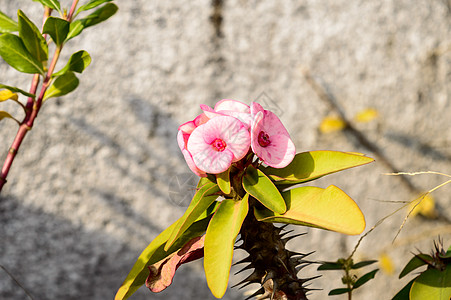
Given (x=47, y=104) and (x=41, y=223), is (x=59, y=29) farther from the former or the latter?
(x=41, y=223)

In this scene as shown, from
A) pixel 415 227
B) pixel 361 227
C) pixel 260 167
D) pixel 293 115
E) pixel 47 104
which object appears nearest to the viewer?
pixel 361 227

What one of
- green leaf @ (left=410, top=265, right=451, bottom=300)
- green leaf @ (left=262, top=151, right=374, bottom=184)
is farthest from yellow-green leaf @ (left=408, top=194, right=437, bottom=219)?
green leaf @ (left=262, top=151, right=374, bottom=184)

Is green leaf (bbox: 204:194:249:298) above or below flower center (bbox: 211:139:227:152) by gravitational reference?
below

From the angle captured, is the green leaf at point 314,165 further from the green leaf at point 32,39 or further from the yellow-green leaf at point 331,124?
the yellow-green leaf at point 331,124

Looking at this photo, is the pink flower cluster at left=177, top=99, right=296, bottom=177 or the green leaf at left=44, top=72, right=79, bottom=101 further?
the green leaf at left=44, top=72, right=79, bottom=101

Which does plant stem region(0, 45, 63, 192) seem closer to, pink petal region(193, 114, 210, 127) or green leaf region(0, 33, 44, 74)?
green leaf region(0, 33, 44, 74)

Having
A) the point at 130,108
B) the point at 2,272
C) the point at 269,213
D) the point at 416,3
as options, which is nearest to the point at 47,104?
the point at 130,108

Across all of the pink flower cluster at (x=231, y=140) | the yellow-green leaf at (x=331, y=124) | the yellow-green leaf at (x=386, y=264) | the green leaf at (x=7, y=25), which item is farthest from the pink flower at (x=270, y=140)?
the yellow-green leaf at (x=386, y=264)
